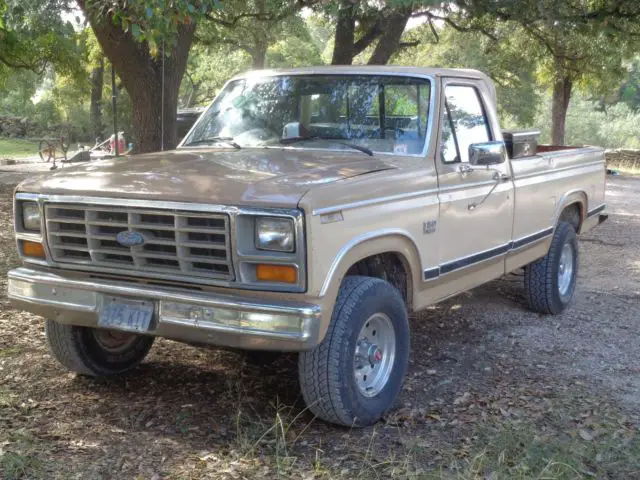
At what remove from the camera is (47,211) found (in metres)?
4.22

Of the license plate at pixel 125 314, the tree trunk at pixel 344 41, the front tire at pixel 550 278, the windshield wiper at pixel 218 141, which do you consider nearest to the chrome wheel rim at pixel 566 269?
the front tire at pixel 550 278

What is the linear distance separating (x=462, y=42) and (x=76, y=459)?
22167 millimetres

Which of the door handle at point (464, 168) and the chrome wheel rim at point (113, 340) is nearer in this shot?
the chrome wheel rim at point (113, 340)

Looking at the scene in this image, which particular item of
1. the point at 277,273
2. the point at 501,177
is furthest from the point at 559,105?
the point at 277,273

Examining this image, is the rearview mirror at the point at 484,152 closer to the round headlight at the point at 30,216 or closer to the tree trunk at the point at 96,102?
the round headlight at the point at 30,216

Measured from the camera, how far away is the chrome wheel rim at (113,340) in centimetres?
491

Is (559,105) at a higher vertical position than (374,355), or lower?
higher

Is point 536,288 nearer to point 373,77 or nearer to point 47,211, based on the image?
point 373,77

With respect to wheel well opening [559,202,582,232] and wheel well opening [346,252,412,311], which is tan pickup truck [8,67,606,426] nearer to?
wheel well opening [346,252,412,311]

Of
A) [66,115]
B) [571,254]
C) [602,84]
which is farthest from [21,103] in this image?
[571,254]

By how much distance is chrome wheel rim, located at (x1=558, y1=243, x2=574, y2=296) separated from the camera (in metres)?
7.02

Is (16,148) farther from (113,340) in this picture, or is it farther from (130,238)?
(130,238)

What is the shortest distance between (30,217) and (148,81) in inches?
206

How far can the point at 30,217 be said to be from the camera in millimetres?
4355
